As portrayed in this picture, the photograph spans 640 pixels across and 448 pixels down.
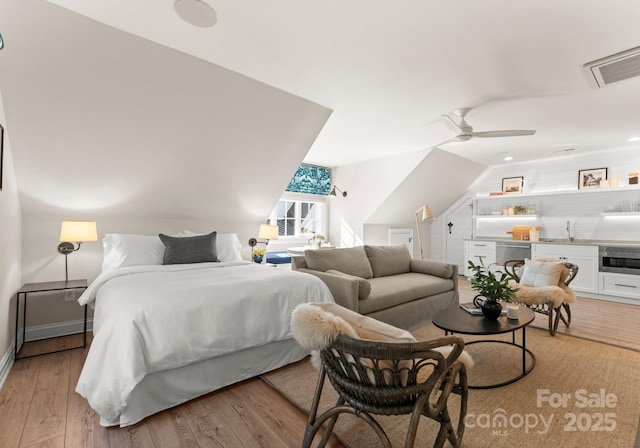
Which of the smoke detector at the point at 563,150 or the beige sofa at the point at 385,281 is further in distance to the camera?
the smoke detector at the point at 563,150

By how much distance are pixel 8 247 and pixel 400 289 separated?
3673 mm

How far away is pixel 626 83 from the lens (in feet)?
9.36

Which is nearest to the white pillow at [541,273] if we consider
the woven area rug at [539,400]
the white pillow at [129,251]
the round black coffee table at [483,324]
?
the woven area rug at [539,400]

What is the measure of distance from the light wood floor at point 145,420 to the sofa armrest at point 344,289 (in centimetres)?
103

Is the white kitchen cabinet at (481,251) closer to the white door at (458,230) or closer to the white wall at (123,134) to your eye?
the white door at (458,230)

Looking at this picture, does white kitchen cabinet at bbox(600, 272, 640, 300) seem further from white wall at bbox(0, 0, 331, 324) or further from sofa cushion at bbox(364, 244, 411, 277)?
white wall at bbox(0, 0, 331, 324)

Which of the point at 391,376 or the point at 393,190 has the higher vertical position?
the point at 393,190

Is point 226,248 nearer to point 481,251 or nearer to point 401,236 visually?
point 401,236

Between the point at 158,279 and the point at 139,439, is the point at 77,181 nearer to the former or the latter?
the point at 158,279

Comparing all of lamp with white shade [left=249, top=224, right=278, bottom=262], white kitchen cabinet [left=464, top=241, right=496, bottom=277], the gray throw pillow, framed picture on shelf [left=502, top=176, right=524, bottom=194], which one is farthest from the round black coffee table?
framed picture on shelf [left=502, top=176, right=524, bottom=194]

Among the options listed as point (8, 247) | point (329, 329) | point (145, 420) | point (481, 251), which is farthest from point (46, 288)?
point (481, 251)

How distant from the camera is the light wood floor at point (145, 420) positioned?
1711mm

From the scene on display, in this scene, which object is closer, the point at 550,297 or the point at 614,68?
the point at 614,68

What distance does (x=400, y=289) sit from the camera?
3414mm
